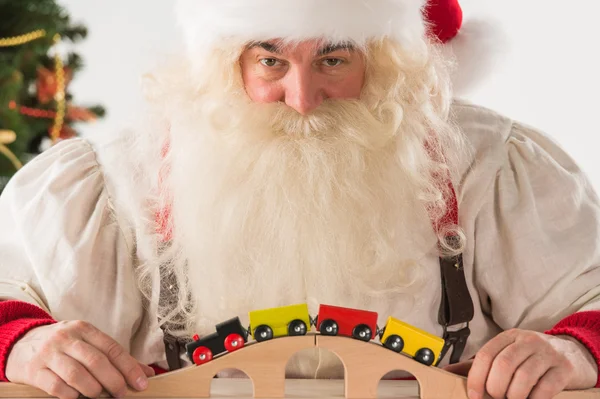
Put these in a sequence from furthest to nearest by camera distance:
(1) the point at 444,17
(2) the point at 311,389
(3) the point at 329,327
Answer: (1) the point at 444,17 → (2) the point at 311,389 → (3) the point at 329,327

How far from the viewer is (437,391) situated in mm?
1007

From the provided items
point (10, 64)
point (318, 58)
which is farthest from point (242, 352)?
point (10, 64)

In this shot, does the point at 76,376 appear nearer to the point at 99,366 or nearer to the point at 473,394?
the point at 99,366

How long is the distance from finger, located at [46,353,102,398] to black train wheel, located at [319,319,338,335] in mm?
279

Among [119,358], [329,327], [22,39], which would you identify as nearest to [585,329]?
[329,327]

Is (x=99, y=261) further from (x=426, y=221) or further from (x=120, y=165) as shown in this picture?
(x=426, y=221)

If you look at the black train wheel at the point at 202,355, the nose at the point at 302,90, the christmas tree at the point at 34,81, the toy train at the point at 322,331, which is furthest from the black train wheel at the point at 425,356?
the christmas tree at the point at 34,81

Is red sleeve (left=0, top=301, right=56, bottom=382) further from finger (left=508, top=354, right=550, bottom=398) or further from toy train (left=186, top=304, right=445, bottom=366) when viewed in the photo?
finger (left=508, top=354, right=550, bottom=398)

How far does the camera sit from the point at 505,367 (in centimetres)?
102

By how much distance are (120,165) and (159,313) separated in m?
0.27

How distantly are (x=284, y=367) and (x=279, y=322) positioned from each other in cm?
5

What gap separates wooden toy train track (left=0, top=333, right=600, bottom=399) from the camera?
986 millimetres

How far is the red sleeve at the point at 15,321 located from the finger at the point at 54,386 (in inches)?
4.5

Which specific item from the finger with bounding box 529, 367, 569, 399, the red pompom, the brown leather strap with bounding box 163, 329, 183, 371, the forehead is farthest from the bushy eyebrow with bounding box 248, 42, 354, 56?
the finger with bounding box 529, 367, 569, 399
